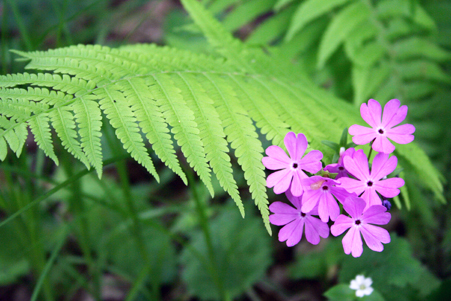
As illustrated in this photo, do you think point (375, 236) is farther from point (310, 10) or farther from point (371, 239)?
point (310, 10)

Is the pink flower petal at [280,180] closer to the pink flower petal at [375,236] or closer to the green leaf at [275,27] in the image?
the pink flower petal at [375,236]

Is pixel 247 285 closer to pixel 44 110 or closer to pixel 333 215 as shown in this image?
pixel 333 215

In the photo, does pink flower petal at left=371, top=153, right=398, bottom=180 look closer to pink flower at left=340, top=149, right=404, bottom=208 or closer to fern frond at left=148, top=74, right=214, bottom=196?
pink flower at left=340, top=149, right=404, bottom=208

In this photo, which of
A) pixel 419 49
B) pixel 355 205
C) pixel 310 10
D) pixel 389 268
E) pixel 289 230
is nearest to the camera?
pixel 355 205

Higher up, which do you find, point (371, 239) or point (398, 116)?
point (398, 116)

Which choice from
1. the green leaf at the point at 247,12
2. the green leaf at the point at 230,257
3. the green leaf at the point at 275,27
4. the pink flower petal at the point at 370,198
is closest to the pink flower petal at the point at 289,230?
the pink flower petal at the point at 370,198

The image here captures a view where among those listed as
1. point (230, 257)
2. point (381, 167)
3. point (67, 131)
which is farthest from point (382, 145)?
point (230, 257)
